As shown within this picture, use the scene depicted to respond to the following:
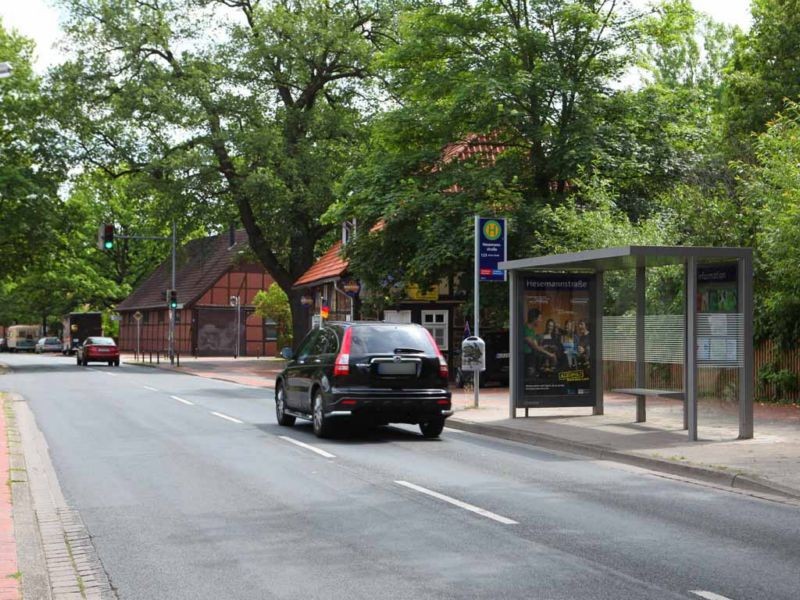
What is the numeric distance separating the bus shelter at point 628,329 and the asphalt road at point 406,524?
9.12 ft

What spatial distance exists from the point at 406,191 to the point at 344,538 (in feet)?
67.3

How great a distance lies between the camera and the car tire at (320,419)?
620 inches

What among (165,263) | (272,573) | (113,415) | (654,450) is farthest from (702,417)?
(165,263)

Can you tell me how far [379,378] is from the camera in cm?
1541

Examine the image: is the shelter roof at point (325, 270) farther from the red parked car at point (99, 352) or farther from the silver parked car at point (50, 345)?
the silver parked car at point (50, 345)

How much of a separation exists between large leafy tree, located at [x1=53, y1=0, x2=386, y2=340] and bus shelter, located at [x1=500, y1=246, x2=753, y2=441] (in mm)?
23236

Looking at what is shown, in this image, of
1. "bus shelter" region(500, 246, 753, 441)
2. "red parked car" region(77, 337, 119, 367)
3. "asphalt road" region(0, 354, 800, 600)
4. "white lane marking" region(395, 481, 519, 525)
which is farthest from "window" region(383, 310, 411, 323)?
"white lane marking" region(395, 481, 519, 525)

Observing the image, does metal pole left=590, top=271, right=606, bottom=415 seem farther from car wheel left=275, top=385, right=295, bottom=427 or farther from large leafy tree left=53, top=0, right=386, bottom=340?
large leafy tree left=53, top=0, right=386, bottom=340

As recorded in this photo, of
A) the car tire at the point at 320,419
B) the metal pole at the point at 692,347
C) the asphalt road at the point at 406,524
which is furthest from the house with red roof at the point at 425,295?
the asphalt road at the point at 406,524

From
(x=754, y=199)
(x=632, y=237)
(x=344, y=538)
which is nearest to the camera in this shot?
(x=344, y=538)

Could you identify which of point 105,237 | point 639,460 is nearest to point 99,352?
point 105,237

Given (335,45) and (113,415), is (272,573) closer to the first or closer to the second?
(113,415)

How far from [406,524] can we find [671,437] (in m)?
7.62

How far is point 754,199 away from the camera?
22219 millimetres
